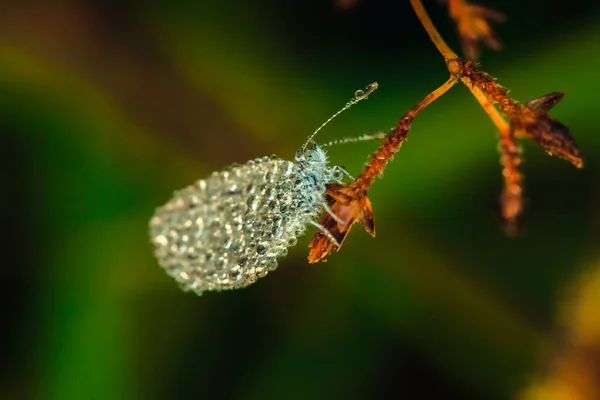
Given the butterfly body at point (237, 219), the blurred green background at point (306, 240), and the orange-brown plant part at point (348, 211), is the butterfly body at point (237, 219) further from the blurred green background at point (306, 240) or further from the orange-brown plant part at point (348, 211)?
the blurred green background at point (306, 240)

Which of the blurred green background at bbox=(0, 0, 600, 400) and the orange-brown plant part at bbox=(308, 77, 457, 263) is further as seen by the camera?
the blurred green background at bbox=(0, 0, 600, 400)

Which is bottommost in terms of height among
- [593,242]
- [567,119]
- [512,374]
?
[512,374]

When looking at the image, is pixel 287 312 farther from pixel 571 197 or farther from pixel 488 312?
pixel 571 197

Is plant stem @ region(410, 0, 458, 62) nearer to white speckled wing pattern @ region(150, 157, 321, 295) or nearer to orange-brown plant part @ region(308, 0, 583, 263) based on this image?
orange-brown plant part @ region(308, 0, 583, 263)

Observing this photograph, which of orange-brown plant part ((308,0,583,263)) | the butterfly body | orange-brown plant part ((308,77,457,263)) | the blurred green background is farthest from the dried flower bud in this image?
the blurred green background

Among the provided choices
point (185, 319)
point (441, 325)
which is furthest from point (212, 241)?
point (441, 325)

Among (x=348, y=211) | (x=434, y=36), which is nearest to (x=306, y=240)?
(x=348, y=211)
